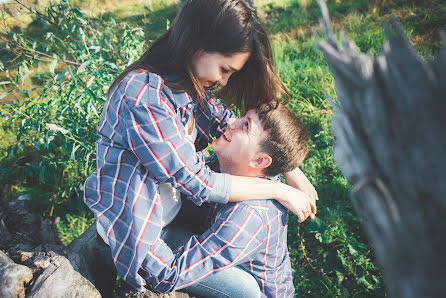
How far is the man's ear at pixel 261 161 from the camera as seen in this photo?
6.57 ft

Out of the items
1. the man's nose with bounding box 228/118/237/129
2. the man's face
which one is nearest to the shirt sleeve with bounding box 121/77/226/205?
the man's face

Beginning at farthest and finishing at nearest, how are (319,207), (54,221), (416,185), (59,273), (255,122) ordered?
(54,221)
(319,207)
(255,122)
(59,273)
(416,185)

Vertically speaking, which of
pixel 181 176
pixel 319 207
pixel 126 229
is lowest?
pixel 319 207

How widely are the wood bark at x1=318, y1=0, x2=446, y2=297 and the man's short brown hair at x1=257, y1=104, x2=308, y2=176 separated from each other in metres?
1.29

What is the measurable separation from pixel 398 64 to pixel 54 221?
3250 mm

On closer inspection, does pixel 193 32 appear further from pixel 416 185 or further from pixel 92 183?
pixel 416 185

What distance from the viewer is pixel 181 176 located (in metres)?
1.57

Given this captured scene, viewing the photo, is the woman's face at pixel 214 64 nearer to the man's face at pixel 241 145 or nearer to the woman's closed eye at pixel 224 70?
the woman's closed eye at pixel 224 70

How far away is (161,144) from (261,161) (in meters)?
0.77

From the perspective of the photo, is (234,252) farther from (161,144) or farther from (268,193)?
(161,144)

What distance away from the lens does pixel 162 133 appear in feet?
4.97

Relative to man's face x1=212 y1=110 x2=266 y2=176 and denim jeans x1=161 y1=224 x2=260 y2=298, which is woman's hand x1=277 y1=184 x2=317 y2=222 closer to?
man's face x1=212 y1=110 x2=266 y2=176

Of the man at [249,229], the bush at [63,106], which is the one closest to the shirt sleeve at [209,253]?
the man at [249,229]

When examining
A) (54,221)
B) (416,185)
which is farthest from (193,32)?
(54,221)
